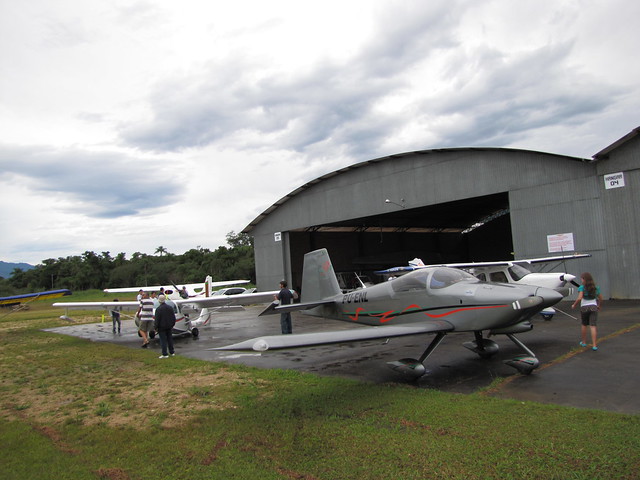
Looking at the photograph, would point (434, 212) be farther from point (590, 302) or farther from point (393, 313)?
point (393, 313)

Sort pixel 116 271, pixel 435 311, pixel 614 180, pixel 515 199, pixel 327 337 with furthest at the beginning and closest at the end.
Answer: pixel 116 271 < pixel 515 199 < pixel 614 180 < pixel 435 311 < pixel 327 337

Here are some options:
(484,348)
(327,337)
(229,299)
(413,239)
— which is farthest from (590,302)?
(413,239)

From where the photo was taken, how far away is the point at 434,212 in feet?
122

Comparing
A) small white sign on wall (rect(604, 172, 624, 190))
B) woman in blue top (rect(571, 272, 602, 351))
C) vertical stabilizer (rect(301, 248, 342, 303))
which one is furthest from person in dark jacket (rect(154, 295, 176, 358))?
small white sign on wall (rect(604, 172, 624, 190))

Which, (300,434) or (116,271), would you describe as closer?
(300,434)

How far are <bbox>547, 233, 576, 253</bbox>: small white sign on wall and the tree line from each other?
5556 cm

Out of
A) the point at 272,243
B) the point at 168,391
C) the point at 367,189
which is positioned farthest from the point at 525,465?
the point at 272,243

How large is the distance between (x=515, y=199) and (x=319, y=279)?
13.8m

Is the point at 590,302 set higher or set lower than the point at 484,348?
higher

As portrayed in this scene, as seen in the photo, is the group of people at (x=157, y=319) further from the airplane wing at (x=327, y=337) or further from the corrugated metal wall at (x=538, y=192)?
the corrugated metal wall at (x=538, y=192)

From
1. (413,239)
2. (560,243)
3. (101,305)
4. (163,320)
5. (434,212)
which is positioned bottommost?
(163,320)

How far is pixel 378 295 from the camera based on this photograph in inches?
339

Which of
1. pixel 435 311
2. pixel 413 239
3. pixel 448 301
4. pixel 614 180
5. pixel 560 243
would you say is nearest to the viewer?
pixel 448 301

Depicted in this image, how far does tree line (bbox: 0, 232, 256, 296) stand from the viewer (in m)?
73.7
